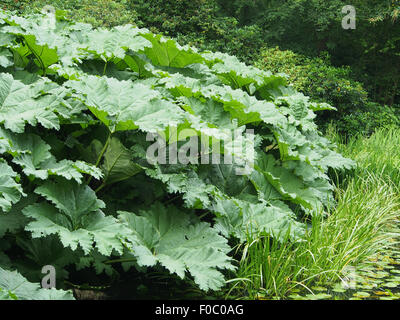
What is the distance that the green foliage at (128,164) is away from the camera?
6.98 feet

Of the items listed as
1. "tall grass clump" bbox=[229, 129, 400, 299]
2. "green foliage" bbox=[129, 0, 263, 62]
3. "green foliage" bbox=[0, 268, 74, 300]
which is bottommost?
"tall grass clump" bbox=[229, 129, 400, 299]

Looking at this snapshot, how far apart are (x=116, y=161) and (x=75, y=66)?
1.04m

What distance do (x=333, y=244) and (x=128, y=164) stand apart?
154 centimetres

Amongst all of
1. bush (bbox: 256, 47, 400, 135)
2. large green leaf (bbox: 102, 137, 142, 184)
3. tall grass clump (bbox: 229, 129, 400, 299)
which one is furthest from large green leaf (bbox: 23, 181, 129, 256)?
bush (bbox: 256, 47, 400, 135)

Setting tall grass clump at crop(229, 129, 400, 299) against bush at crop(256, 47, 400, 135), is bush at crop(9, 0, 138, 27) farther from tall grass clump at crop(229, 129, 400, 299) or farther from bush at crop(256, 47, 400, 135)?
tall grass clump at crop(229, 129, 400, 299)

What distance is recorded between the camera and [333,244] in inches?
116

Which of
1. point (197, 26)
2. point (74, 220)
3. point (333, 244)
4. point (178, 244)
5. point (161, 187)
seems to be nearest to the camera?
point (74, 220)

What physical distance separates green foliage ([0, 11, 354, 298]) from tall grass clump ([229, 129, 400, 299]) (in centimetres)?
13

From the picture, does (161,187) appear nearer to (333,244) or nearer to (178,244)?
(178,244)

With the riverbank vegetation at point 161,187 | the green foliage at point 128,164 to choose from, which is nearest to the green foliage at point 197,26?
the riverbank vegetation at point 161,187

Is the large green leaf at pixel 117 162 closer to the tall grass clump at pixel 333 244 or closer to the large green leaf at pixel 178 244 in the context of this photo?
the large green leaf at pixel 178 244

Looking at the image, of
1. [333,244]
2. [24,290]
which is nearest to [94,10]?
[333,244]

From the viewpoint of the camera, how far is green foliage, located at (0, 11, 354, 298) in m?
2.13

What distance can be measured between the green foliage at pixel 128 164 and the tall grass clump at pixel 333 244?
13 centimetres
